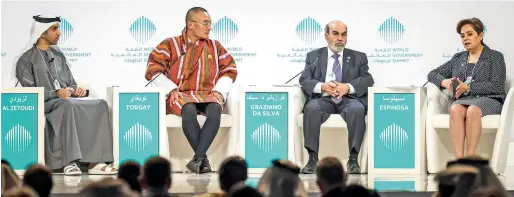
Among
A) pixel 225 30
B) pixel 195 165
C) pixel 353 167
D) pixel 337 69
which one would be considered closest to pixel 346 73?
pixel 337 69

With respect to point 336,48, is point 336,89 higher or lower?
lower

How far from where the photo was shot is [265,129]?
313 inches

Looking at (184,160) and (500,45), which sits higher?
→ (500,45)

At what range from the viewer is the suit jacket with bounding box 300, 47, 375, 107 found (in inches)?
320

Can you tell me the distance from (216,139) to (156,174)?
516 cm

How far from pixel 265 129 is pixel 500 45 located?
7.96ft

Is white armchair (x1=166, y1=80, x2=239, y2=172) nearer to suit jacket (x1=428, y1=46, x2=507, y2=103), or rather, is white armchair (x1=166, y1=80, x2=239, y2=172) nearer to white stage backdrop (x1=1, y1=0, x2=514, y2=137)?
white stage backdrop (x1=1, y1=0, x2=514, y2=137)

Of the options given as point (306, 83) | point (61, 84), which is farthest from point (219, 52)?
point (61, 84)

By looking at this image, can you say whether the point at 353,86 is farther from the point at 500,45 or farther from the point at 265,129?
the point at 500,45

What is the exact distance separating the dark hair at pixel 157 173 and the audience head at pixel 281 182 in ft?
1.00

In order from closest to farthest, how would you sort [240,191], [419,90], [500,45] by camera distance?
1. [240,191]
2. [419,90]
3. [500,45]

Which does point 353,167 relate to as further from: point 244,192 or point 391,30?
point 244,192

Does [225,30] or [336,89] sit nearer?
[336,89]

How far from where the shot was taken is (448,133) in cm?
806
